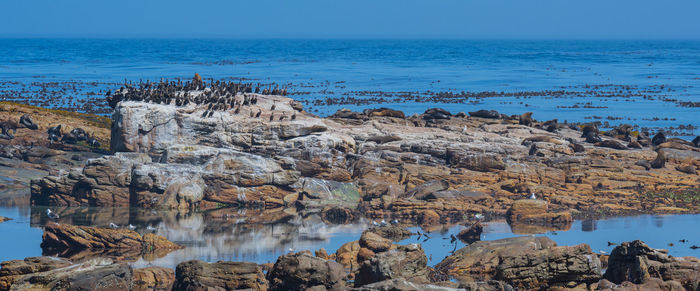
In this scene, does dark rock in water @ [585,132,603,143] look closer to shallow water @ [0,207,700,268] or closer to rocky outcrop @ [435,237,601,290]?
shallow water @ [0,207,700,268]

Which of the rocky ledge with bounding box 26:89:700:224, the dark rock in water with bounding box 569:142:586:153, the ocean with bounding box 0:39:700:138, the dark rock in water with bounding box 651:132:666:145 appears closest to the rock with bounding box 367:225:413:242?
the rocky ledge with bounding box 26:89:700:224

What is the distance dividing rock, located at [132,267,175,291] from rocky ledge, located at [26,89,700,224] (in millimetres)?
9343

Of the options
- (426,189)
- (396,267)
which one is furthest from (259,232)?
(396,267)

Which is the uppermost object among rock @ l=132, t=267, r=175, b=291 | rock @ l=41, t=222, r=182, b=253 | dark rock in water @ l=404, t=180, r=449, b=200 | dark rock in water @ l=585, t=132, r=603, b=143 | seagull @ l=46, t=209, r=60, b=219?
dark rock in water @ l=585, t=132, r=603, b=143

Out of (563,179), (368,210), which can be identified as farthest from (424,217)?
(563,179)

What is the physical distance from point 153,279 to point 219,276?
67.5 inches

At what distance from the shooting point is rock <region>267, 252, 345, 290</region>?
16672 millimetres

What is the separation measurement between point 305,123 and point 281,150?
4.90 feet

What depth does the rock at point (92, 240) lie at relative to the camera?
21.2m

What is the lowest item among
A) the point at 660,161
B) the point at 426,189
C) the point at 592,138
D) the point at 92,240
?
the point at 92,240

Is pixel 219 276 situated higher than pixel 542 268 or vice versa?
pixel 542 268

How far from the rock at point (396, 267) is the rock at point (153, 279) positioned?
3947 millimetres

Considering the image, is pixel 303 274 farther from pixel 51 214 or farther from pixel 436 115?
pixel 436 115

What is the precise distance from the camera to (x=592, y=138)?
A: 35125mm
